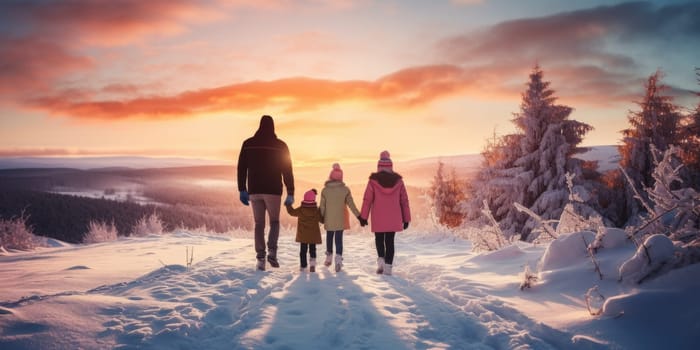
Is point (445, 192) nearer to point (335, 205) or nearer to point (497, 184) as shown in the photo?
point (497, 184)

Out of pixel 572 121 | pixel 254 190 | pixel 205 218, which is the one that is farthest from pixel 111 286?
pixel 205 218

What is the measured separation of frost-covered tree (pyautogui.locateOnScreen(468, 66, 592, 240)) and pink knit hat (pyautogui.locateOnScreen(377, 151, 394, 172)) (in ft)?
46.2

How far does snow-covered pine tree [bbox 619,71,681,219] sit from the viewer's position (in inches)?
760

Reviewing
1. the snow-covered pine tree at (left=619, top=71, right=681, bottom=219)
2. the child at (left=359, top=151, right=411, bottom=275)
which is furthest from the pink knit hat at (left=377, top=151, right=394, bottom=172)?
the snow-covered pine tree at (left=619, top=71, right=681, bottom=219)

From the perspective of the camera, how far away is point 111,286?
16.3 ft

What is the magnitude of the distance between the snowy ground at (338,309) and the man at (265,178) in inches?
36.1

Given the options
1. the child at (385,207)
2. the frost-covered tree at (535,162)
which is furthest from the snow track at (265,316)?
the frost-covered tree at (535,162)

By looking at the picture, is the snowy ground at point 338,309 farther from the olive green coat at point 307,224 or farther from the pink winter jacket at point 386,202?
the pink winter jacket at point 386,202

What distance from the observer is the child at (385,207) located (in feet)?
23.7

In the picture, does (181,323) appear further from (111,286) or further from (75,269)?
(75,269)

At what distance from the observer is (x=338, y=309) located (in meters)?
4.42

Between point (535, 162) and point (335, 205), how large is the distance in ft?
54.0

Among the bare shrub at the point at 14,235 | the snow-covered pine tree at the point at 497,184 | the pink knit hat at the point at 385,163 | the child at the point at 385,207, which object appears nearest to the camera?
the child at the point at 385,207

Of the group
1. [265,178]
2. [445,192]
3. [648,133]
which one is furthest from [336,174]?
[445,192]
